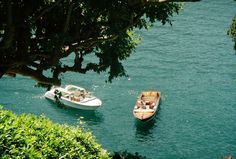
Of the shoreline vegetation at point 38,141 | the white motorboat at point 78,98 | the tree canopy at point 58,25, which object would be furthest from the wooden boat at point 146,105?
the shoreline vegetation at point 38,141

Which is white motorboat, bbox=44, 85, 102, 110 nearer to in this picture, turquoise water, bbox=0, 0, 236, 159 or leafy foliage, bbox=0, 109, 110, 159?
turquoise water, bbox=0, 0, 236, 159

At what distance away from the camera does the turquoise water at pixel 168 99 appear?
37875 mm

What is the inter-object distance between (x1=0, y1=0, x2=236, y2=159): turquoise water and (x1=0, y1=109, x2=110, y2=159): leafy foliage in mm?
26555

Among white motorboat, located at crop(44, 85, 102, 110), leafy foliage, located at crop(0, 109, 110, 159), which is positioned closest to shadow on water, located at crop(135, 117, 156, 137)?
white motorboat, located at crop(44, 85, 102, 110)

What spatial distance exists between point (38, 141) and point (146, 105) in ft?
119

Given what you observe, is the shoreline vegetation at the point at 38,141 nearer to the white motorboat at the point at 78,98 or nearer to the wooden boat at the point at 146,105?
the wooden boat at the point at 146,105

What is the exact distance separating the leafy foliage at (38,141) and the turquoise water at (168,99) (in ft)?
87.1

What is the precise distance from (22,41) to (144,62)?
44.0 m

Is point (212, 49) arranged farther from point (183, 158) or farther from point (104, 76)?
point (183, 158)

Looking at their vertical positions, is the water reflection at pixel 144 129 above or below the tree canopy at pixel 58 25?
below

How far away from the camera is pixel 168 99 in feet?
153

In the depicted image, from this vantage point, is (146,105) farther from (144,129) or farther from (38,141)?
(38,141)

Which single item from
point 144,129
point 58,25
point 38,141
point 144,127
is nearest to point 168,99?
point 144,127

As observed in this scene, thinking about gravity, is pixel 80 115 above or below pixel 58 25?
below
